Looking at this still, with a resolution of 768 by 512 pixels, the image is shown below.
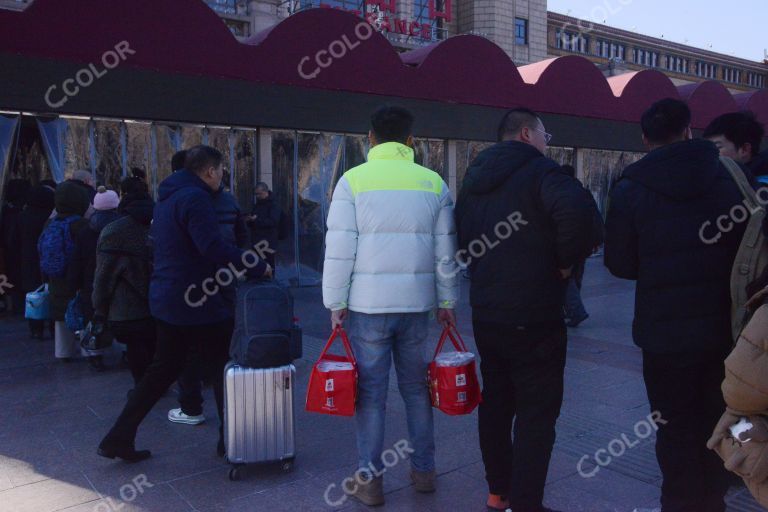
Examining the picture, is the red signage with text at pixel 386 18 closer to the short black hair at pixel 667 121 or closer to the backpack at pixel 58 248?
the backpack at pixel 58 248

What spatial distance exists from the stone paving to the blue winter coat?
89 cm

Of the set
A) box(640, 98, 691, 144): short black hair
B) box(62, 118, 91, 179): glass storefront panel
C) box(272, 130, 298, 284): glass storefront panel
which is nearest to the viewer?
box(640, 98, 691, 144): short black hair

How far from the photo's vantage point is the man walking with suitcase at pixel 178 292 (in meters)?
3.73

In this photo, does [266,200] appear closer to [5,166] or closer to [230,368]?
[5,166]

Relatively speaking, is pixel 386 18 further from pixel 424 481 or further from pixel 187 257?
pixel 424 481

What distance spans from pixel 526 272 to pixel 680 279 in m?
0.61

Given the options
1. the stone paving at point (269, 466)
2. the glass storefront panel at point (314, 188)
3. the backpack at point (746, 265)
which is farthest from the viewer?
the glass storefront panel at point (314, 188)

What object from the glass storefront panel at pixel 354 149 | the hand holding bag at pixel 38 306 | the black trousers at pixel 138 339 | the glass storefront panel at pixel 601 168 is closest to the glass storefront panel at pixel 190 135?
the glass storefront panel at pixel 354 149

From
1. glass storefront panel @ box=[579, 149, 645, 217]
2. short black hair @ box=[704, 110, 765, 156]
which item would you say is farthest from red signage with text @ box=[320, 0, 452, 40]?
short black hair @ box=[704, 110, 765, 156]

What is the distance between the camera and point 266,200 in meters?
9.37

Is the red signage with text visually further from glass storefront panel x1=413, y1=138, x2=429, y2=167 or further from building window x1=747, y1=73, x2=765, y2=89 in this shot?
building window x1=747, y1=73, x2=765, y2=89

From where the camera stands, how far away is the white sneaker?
4.49m

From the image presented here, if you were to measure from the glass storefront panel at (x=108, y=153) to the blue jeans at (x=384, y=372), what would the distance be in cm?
703

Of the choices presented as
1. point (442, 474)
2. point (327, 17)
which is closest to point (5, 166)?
point (327, 17)
